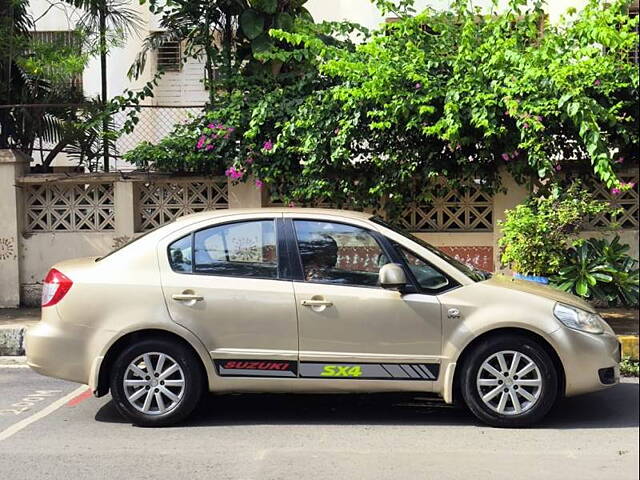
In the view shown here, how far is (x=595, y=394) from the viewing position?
6.68 m

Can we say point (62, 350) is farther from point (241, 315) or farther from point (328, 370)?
point (328, 370)

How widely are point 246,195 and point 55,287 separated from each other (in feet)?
15.3

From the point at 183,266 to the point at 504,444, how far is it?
8.68 feet

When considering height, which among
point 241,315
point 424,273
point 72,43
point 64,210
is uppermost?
point 72,43

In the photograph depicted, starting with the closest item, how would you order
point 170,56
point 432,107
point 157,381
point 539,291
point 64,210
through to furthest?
1. point 157,381
2. point 539,291
3. point 432,107
4. point 64,210
5. point 170,56

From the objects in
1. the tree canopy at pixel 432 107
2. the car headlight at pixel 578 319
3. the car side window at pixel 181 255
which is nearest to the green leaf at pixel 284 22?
the tree canopy at pixel 432 107

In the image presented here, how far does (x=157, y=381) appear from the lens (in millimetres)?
5809

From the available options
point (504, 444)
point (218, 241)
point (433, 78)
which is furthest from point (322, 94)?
point (504, 444)

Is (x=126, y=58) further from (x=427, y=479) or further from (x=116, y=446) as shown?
(x=427, y=479)

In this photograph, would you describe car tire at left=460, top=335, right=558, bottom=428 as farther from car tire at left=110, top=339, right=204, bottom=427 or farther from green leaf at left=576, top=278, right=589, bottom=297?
green leaf at left=576, top=278, right=589, bottom=297

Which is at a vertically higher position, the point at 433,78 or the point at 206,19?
the point at 206,19

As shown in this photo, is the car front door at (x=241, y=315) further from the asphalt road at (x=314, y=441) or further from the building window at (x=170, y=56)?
the building window at (x=170, y=56)

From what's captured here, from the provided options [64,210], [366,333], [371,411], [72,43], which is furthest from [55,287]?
[72,43]

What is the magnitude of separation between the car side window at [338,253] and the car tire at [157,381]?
1105mm
